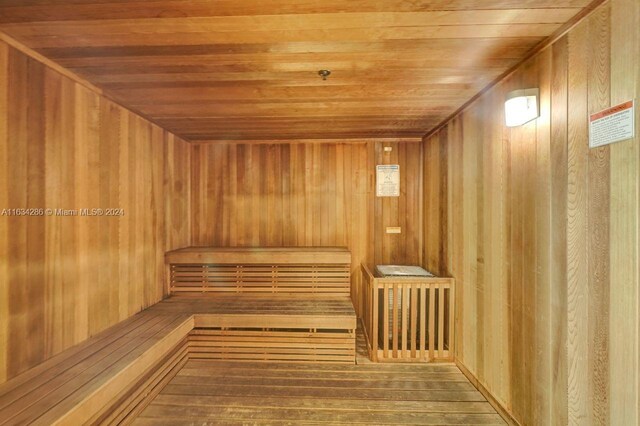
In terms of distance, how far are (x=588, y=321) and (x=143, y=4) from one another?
2.52 metres

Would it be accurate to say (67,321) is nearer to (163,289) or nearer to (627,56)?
(163,289)

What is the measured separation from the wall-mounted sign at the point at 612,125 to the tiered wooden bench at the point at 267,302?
2.17 m

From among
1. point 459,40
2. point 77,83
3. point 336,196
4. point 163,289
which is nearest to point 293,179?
point 336,196

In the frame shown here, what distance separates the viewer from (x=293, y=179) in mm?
3682

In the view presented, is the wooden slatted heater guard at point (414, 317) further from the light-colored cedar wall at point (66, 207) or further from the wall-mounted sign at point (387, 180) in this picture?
the light-colored cedar wall at point (66, 207)

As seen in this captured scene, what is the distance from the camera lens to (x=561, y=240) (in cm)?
150

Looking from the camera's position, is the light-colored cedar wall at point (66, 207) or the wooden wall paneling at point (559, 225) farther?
the light-colored cedar wall at point (66, 207)

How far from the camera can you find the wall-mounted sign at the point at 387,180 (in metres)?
3.65

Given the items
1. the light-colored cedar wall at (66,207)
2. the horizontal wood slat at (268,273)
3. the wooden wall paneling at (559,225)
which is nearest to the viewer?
the wooden wall paneling at (559,225)

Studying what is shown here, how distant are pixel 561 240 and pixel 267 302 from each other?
253 cm

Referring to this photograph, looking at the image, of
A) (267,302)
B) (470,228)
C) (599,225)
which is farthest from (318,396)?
(599,225)

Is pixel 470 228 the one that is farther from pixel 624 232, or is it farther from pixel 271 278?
pixel 271 278

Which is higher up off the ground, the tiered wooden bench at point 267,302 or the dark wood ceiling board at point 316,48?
the dark wood ceiling board at point 316,48

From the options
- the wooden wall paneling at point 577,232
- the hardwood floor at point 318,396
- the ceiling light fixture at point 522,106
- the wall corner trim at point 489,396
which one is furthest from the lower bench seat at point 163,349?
the ceiling light fixture at point 522,106
